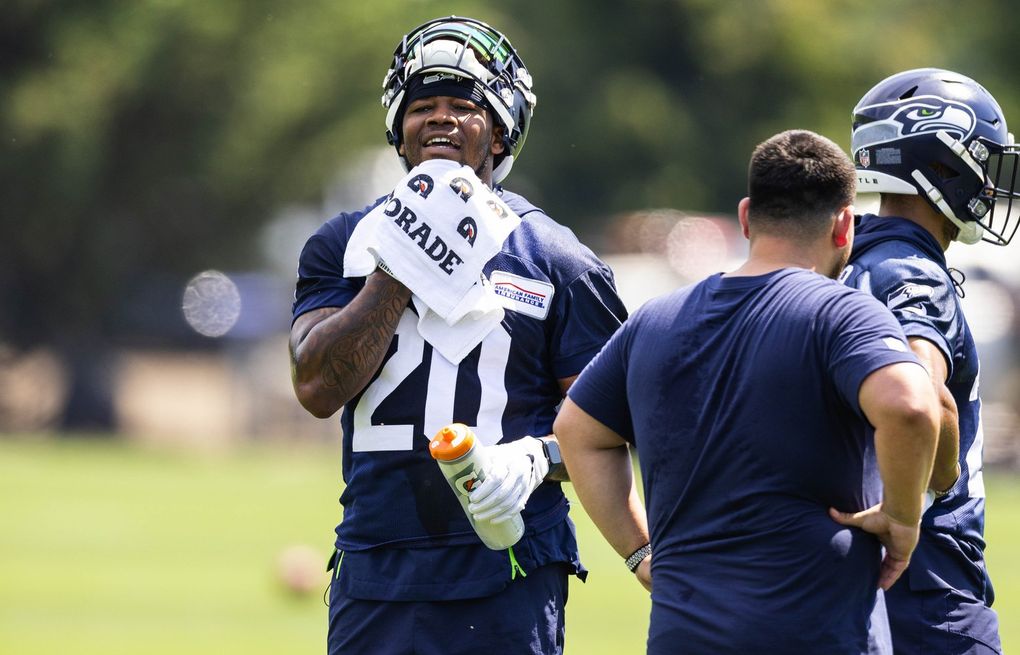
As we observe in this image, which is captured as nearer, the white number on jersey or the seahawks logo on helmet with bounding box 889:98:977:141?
the white number on jersey

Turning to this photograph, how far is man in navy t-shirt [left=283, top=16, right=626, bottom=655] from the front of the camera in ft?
14.2

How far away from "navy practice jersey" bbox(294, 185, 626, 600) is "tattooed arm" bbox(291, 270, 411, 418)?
11 centimetres

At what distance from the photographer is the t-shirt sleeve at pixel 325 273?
457 cm

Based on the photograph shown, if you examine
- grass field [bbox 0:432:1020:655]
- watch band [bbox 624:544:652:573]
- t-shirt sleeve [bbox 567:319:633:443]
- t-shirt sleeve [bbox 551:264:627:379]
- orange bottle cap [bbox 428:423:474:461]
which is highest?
t-shirt sleeve [bbox 551:264:627:379]

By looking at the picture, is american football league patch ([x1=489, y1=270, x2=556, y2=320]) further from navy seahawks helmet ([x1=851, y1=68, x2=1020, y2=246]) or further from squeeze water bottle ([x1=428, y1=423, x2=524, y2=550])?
navy seahawks helmet ([x1=851, y1=68, x2=1020, y2=246])

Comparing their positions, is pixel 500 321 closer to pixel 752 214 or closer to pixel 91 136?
pixel 752 214

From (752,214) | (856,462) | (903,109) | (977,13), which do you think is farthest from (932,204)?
(977,13)

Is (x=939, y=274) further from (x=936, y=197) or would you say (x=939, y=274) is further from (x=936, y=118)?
(x=936, y=118)

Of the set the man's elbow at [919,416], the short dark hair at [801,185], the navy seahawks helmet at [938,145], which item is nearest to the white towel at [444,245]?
the short dark hair at [801,185]

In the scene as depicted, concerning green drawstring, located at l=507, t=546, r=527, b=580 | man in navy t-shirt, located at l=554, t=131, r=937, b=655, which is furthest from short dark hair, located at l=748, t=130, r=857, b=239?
green drawstring, located at l=507, t=546, r=527, b=580

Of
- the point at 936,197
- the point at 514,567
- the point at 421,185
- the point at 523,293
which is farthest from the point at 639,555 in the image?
the point at 936,197

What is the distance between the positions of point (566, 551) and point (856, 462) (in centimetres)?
114

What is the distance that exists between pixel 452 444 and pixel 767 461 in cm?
87

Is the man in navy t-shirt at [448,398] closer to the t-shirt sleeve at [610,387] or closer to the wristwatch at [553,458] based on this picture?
the wristwatch at [553,458]
